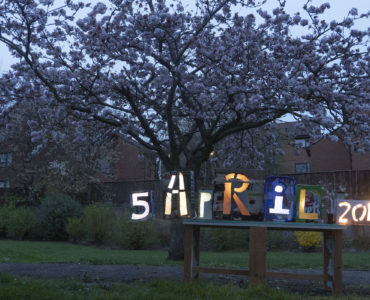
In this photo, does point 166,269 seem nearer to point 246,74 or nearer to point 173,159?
point 173,159

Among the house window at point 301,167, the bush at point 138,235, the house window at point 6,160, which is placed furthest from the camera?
the house window at point 301,167

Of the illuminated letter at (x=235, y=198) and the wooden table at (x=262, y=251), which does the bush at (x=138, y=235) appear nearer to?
the wooden table at (x=262, y=251)

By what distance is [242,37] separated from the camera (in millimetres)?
13297

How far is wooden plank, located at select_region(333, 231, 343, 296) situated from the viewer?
830cm

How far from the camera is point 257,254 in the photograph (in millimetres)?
8328

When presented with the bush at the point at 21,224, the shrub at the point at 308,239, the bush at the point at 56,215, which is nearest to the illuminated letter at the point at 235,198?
the shrub at the point at 308,239

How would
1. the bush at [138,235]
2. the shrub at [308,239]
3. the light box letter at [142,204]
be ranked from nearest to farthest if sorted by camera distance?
the light box letter at [142,204], the shrub at [308,239], the bush at [138,235]

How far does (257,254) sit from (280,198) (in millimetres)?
1007

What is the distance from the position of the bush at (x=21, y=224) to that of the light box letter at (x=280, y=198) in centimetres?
2078

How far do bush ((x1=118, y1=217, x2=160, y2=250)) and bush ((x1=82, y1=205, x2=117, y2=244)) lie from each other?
1.42 m

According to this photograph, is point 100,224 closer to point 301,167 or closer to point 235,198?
point 235,198

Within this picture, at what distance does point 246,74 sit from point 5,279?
26.0ft

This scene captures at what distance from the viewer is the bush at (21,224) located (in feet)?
87.6

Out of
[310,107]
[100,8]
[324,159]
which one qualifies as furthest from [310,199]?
[324,159]
